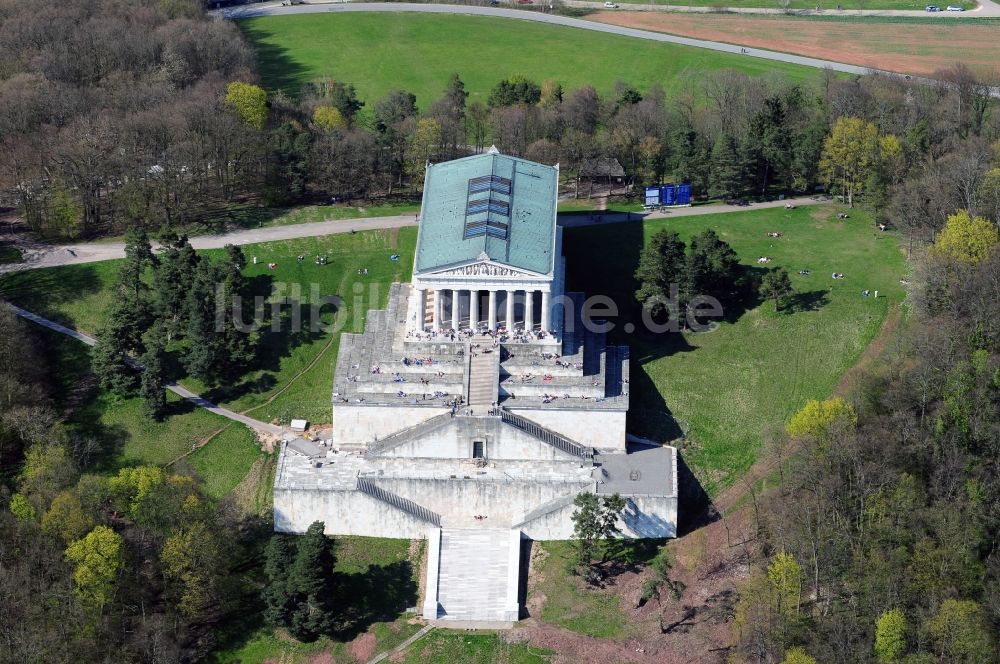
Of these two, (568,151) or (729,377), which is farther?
(568,151)

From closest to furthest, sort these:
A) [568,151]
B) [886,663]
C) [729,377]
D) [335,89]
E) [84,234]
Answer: [886,663], [729,377], [84,234], [568,151], [335,89]

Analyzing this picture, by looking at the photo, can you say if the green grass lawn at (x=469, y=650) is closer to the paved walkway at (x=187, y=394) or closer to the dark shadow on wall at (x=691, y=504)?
the dark shadow on wall at (x=691, y=504)

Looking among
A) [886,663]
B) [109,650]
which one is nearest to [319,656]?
[109,650]

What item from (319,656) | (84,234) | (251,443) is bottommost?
(319,656)

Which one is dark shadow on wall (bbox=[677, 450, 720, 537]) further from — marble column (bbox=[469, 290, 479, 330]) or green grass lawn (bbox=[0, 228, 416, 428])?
green grass lawn (bbox=[0, 228, 416, 428])

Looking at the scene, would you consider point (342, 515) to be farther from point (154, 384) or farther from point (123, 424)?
point (123, 424)

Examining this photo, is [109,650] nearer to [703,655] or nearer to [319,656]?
[319,656]

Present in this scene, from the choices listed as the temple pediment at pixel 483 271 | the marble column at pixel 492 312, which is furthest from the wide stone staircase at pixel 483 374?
the temple pediment at pixel 483 271
